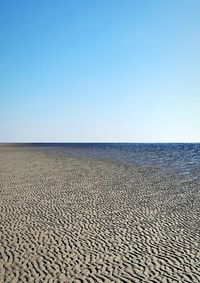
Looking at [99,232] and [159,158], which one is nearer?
[99,232]

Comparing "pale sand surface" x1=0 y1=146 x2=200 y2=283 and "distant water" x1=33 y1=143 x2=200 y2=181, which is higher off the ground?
"distant water" x1=33 y1=143 x2=200 y2=181

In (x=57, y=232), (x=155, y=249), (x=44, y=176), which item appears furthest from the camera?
(x=44, y=176)

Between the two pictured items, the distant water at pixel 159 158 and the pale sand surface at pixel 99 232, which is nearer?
the pale sand surface at pixel 99 232

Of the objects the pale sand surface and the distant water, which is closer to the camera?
the pale sand surface

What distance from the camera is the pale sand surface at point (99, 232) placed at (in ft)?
35.4

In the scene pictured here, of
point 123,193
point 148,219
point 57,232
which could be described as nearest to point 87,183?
point 123,193

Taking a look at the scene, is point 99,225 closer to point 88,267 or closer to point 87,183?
point 88,267

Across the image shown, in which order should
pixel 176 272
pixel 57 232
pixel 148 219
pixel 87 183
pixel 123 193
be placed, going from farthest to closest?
1. pixel 87 183
2. pixel 123 193
3. pixel 148 219
4. pixel 57 232
5. pixel 176 272

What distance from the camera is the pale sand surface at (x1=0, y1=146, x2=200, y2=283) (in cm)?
1080

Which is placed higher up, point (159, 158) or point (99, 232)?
point (159, 158)

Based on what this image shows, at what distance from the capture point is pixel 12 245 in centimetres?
1313

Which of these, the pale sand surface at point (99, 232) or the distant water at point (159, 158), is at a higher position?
the distant water at point (159, 158)

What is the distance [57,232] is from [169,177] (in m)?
20.1

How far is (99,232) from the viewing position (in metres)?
15.0
